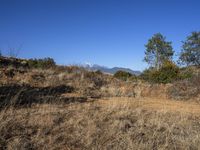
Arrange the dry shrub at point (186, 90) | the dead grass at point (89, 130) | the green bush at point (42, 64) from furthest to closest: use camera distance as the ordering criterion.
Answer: the green bush at point (42, 64), the dry shrub at point (186, 90), the dead grass at point (89, 130)

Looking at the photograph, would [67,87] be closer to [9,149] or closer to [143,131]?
[143,131]

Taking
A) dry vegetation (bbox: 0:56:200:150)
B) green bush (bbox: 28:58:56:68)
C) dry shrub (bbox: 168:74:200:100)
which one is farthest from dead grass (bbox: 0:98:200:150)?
green bush (bbox: 28:58:56:68)

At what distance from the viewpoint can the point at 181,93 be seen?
1360 cm

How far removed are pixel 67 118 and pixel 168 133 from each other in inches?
88.0

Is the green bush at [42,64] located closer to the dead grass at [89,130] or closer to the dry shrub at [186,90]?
the dry shrub at [186,90]

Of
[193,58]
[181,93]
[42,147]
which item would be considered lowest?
[42,147]

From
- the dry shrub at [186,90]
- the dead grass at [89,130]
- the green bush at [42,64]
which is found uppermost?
the green bush at [42,64]

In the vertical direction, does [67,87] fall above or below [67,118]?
above

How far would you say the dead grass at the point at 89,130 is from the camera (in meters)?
4.81

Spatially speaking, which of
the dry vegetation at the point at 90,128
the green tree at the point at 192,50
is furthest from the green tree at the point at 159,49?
the dry vegetation at the point at 90,128

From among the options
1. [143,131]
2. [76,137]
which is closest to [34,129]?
[76,137]

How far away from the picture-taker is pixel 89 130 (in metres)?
5.47

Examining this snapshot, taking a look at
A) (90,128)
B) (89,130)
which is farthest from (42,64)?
(89,130)

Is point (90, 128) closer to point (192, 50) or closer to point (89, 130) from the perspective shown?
point (89, 130)
